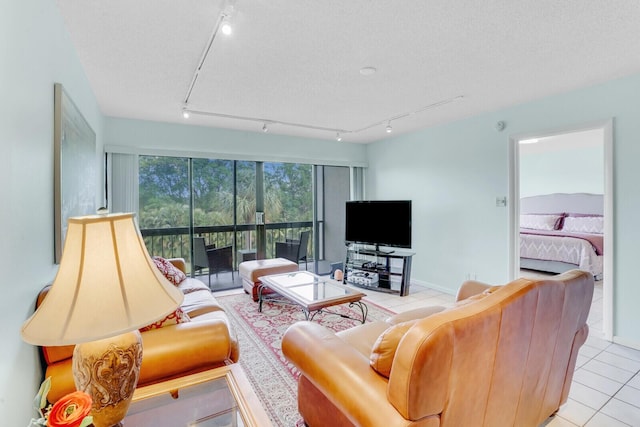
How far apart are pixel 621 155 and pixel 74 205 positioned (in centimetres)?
453

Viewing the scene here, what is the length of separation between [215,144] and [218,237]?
1397mm

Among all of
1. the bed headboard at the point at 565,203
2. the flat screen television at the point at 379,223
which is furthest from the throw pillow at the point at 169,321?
the bed headboard at the point at 565,203

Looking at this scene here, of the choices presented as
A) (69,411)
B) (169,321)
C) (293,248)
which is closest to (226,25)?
(169,321)

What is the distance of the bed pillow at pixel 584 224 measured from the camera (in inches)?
242

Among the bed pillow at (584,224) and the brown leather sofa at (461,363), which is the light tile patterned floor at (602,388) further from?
the bed pillow at (584,224)

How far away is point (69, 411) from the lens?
2.67ft

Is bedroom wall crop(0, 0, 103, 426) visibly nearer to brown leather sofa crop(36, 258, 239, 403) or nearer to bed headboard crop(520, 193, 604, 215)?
brown leather sofa crop(36, 258, 239, 403)

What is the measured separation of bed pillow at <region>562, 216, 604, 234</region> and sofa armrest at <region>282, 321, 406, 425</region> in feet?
22.9

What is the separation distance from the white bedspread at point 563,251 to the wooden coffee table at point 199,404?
5.92 metres

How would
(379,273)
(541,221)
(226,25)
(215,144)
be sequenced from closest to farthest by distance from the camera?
1. (226,25)
2. (215,144)
3. (379,273)
4. (541,221)

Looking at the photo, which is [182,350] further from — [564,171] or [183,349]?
[564,171]

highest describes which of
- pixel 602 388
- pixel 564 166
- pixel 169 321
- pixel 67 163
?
→ pixel 564 166

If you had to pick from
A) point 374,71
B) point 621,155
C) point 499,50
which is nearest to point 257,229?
point 374,71

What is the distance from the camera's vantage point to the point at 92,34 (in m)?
2.03
